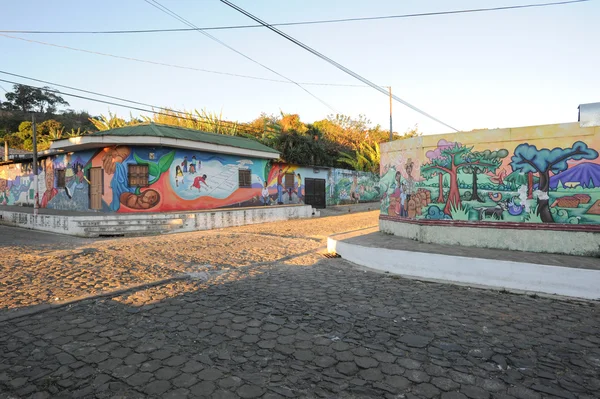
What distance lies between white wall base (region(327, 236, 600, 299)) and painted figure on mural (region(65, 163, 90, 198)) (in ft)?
48.5

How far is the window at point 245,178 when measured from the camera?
63.6 ft

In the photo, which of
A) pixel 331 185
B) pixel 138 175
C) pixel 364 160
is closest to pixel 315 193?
pixel 331 185

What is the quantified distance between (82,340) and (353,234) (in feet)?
26.3

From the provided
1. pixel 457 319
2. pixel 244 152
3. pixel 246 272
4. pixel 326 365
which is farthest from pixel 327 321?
pixel 244 152

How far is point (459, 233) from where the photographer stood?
876 cm

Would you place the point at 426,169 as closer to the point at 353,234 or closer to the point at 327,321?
the point at 353,234

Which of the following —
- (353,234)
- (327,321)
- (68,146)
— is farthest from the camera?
(68,146)

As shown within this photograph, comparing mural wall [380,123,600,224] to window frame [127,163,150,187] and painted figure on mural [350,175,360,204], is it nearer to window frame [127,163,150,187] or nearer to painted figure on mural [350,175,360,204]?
window frame [127,163,150,187]

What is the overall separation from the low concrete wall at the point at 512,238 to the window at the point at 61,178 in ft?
56.3

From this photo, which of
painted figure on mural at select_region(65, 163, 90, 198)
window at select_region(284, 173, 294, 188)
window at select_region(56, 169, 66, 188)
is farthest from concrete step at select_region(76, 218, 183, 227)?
window at select_region(284, 173, 294, 188)

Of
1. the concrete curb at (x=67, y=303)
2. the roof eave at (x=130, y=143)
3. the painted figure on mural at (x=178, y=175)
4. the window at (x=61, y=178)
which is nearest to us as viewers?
the concrete curb at (x=67, y=303)

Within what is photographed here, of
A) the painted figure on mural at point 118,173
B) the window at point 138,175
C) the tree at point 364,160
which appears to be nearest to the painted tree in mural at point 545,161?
the window at point 138,175

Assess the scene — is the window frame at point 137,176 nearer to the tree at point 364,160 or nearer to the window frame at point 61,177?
the window frame at point 61,177

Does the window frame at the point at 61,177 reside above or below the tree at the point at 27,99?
below
